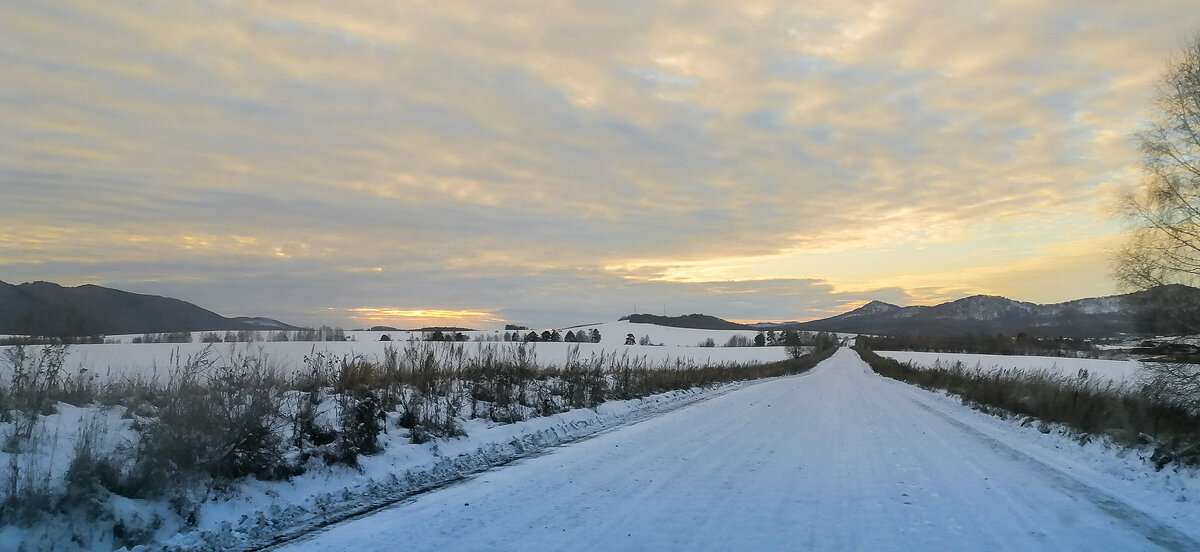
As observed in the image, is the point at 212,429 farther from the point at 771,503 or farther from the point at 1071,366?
the point at 1071,366

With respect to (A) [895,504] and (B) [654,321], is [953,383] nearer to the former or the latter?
(A) [895,504]

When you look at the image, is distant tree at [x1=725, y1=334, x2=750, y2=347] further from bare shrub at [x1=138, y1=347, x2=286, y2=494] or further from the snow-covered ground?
bare shrub at [x1=138, y1=347, x2=286, y2=494]

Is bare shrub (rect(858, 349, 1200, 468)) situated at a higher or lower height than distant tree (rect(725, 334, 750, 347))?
lower

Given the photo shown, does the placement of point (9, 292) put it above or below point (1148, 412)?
above

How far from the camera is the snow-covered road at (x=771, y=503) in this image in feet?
19.8

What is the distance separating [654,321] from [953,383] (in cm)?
15873

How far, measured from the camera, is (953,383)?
3161cm

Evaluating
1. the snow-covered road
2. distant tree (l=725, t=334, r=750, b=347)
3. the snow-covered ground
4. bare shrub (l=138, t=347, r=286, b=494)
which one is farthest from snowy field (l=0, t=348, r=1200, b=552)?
distant tree (l=725, t=334, r=750, b=347)

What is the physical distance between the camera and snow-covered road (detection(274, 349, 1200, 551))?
603cm

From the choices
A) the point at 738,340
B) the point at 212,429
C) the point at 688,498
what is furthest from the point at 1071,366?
the point at 738,340

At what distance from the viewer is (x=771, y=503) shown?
24.4ft

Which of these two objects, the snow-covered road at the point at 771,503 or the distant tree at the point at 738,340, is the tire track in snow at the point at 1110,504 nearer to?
the snow-covered road at the point at 771,503

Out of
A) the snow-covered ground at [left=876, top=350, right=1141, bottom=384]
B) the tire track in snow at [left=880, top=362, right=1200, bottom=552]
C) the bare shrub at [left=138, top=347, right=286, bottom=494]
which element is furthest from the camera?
the snow-covered ground at [left=876, top=350, right=1141, bottom=384]

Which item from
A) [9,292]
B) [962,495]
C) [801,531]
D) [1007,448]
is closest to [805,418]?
[1007,448]
